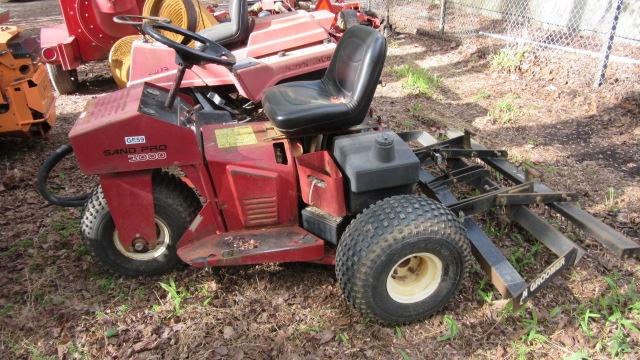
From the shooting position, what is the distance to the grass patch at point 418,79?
550 cm

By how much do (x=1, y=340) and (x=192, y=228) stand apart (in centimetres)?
102

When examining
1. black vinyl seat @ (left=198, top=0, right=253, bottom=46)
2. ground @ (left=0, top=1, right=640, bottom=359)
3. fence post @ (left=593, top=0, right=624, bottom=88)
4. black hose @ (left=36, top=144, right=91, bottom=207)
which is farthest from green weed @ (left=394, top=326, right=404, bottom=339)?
fence post @ (left=593, top=0, right=624, bottom=88)

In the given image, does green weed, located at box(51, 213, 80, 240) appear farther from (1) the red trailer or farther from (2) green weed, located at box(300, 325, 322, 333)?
(1) the red trailer

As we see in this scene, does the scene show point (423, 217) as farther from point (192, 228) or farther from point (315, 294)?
point (192, 228)

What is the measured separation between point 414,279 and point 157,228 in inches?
52.8

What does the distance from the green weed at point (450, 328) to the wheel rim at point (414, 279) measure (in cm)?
17

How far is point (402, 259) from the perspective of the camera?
2.22m

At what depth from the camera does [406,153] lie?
2.37 meters

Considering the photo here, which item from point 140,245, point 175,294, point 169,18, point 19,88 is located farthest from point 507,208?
point 169,18

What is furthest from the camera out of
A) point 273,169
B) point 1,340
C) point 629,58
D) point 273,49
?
point 629,58

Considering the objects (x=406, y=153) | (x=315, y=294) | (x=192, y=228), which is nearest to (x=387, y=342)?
(x=315, y=294)

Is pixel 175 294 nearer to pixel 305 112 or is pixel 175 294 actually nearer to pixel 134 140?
pixel 134 140

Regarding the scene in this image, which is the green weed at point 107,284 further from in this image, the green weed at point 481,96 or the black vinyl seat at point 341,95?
the green weed at point 481,96

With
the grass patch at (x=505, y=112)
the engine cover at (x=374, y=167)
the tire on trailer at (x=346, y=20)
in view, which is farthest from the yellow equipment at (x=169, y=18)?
the engine cover at (x=374, y=167)
